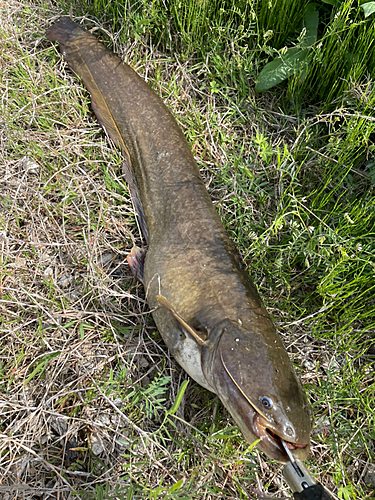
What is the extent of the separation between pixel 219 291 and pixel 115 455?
102cm

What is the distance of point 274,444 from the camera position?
5.38 ft

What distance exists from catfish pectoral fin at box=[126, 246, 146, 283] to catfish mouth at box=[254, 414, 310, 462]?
111cm

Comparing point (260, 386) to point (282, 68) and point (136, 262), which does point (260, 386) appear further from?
point (282, 68)

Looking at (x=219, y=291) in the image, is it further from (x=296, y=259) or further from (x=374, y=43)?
(x=374, y=43)

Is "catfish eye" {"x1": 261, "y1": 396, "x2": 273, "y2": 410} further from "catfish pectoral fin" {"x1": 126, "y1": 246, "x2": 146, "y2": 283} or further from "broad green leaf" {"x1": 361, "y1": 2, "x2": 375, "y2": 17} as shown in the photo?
"broad green leaf" {"x1": 361, "y1": 2, "x2": 375, "y2": 17}

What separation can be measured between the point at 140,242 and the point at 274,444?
1.50 m

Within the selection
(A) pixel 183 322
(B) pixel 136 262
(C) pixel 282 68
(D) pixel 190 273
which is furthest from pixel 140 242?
(C) pixel 282 68

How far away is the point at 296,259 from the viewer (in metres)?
2.47

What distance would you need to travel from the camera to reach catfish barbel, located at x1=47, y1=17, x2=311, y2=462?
1694 millimetres

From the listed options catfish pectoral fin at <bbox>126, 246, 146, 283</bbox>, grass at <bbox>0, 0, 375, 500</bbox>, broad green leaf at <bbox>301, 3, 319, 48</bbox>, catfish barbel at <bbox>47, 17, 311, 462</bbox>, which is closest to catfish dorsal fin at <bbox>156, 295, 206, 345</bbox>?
catfish barbel at <bbox>47, 17, 311, 462</bbox>

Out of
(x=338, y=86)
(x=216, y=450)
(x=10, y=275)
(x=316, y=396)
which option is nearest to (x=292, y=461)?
(x=216, y=450)

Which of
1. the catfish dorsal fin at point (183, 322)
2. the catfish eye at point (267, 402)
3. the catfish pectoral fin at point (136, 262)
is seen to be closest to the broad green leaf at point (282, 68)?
the catfish pectoral fin at point (136, 262)

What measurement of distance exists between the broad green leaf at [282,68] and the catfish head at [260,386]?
1927 mm

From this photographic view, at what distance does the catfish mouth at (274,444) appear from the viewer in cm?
161
